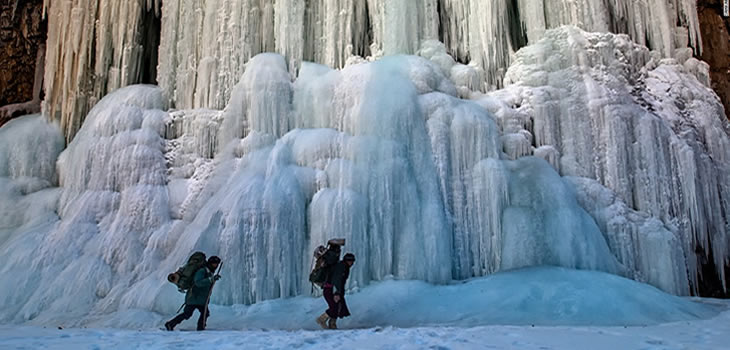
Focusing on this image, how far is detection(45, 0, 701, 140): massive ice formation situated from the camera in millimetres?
12141

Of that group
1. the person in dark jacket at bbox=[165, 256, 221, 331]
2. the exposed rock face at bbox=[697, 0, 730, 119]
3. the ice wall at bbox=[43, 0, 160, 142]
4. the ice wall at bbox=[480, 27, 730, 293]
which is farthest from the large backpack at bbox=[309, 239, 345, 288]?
the exposed rock face at bbox=[697, 0, 730, 119]

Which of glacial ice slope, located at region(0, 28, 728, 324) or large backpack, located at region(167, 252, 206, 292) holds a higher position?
glacial ice slope, located at region(0, 28, 728, 324)

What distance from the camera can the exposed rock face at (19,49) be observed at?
571 inches

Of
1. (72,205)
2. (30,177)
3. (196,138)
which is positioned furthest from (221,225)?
(30,177)

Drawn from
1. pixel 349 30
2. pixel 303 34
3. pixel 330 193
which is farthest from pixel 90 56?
pixel 330 193

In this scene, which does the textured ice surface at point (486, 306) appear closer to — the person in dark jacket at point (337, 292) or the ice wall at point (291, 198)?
the ice wall at point (291, 198)

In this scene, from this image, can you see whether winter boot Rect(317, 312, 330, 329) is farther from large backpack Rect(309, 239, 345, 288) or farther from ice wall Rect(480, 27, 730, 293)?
ice wall Rect(480, 27, 730, 293)

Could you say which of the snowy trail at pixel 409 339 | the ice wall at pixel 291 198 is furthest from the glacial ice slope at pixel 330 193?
the snowy trail at pixel 409 339

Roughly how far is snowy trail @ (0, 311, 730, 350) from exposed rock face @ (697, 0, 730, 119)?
10.4 meters

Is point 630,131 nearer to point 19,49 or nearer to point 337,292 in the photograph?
point 337,292

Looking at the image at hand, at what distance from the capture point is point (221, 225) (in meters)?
9.30

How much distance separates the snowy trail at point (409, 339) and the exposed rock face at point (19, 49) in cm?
1081

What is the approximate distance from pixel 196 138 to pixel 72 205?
2.58 metres

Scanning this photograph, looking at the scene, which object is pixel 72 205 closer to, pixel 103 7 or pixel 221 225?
pixel 221 225
